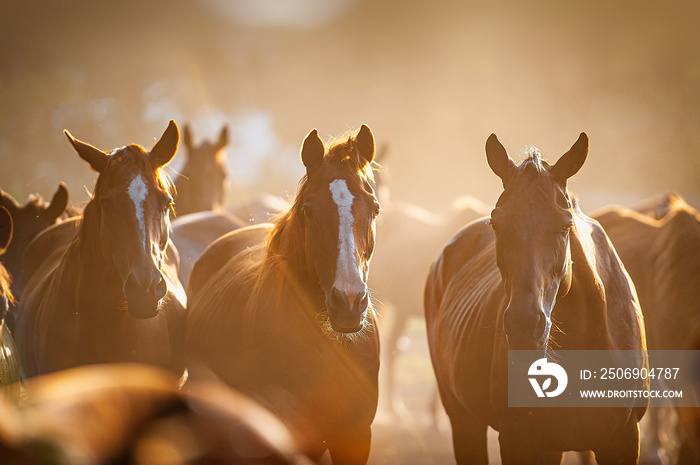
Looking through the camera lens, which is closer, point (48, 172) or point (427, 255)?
point (427, 255)

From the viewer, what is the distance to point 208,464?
56.9 inches

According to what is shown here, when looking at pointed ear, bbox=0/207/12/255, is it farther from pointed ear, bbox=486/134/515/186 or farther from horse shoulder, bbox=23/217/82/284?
pointed ear, bbox=486/134/515/186

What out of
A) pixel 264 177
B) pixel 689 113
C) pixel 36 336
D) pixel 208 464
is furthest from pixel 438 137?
pixel 208 464

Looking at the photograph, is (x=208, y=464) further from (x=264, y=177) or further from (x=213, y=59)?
(x=213, y=59)

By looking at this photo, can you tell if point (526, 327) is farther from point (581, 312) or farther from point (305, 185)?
point (305, 185)

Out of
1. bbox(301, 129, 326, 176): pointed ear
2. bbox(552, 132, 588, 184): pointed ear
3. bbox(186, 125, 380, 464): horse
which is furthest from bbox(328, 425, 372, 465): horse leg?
bbox(552, 132, 588, 184): pointed ear

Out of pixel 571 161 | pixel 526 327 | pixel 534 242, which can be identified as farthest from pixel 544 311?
pixel 571 161

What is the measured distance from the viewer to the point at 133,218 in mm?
3518

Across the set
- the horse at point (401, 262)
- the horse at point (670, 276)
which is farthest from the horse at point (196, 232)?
the horse at point (401, 262)

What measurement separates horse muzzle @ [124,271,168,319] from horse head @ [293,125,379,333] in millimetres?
754

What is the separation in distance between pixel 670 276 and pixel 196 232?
3.88m

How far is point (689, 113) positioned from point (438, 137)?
8.11 meters

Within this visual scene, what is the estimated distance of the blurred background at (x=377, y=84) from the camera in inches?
778

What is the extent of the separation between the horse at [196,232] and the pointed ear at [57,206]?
902 mm
